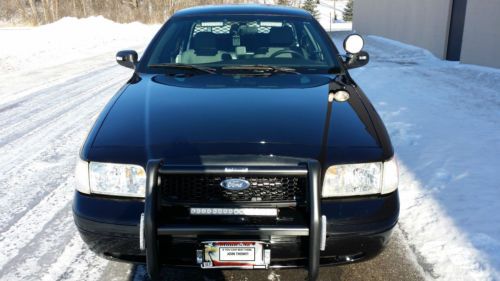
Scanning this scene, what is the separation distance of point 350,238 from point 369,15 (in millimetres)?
23527

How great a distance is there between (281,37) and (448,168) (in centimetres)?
199

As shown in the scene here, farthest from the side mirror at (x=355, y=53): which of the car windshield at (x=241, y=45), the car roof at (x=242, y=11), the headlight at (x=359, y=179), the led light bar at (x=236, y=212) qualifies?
the led light bar at (x=236, y=212)

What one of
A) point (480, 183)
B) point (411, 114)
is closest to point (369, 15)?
point (411, 114)

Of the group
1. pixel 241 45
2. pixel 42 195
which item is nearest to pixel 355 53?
pixel 241 45

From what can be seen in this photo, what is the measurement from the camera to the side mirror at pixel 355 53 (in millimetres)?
3947

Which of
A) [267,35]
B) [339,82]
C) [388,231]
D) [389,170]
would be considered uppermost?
[267,35]

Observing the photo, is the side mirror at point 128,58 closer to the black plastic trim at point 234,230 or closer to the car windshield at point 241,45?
the car windshield at point 241,45

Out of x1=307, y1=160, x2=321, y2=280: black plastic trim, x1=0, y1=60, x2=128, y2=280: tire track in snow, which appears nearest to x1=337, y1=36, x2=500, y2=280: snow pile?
x1=307, y1=160, x2=321, y2=280: black plastic trim

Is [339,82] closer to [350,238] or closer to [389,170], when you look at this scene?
[389,170]

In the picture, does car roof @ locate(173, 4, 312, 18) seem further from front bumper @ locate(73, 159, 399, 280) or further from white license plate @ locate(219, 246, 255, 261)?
white license plate @ locate(219, 246, 255, 261)

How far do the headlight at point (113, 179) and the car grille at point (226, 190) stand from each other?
0.17 metres

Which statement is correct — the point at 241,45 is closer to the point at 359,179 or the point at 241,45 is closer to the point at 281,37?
the point at 281,37

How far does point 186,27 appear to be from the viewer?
161 inches

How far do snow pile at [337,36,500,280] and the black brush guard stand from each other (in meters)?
1.06
